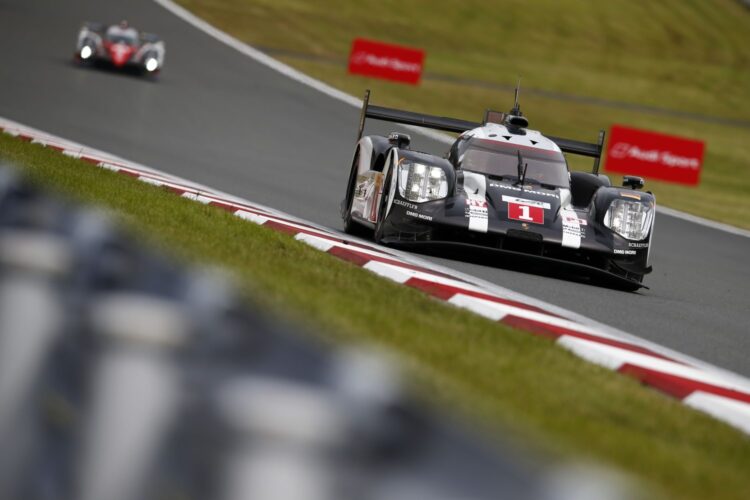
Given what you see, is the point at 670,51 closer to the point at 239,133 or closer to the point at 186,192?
the point at 239,133

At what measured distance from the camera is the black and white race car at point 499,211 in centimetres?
952

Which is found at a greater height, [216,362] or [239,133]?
[216,362]

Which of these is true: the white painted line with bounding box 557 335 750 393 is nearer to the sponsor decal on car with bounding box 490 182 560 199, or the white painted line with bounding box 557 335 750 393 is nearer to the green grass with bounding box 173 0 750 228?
the sponsor decal on car with bounding box 490 182 560 199

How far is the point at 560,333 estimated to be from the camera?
6.46 m

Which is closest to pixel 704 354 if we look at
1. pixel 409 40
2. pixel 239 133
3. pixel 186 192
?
pixel 186 192

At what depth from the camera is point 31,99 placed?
1827 centimetres

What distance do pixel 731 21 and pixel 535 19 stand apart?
32.5ft

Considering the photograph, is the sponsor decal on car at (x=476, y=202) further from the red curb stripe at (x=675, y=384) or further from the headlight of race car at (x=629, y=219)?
the red curb stripe at (x=675, y=384)

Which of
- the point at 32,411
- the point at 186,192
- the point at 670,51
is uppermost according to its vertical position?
the point at 32,411

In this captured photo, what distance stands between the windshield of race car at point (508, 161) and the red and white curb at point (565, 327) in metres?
1.43

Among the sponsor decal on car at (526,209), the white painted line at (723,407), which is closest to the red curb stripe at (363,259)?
the sponsor decal on car at (526,209)

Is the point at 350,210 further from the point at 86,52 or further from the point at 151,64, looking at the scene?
the point at 86,52

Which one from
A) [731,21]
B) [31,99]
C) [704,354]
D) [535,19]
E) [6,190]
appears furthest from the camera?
[731,21]

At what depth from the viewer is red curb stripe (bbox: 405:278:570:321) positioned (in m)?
7.15
